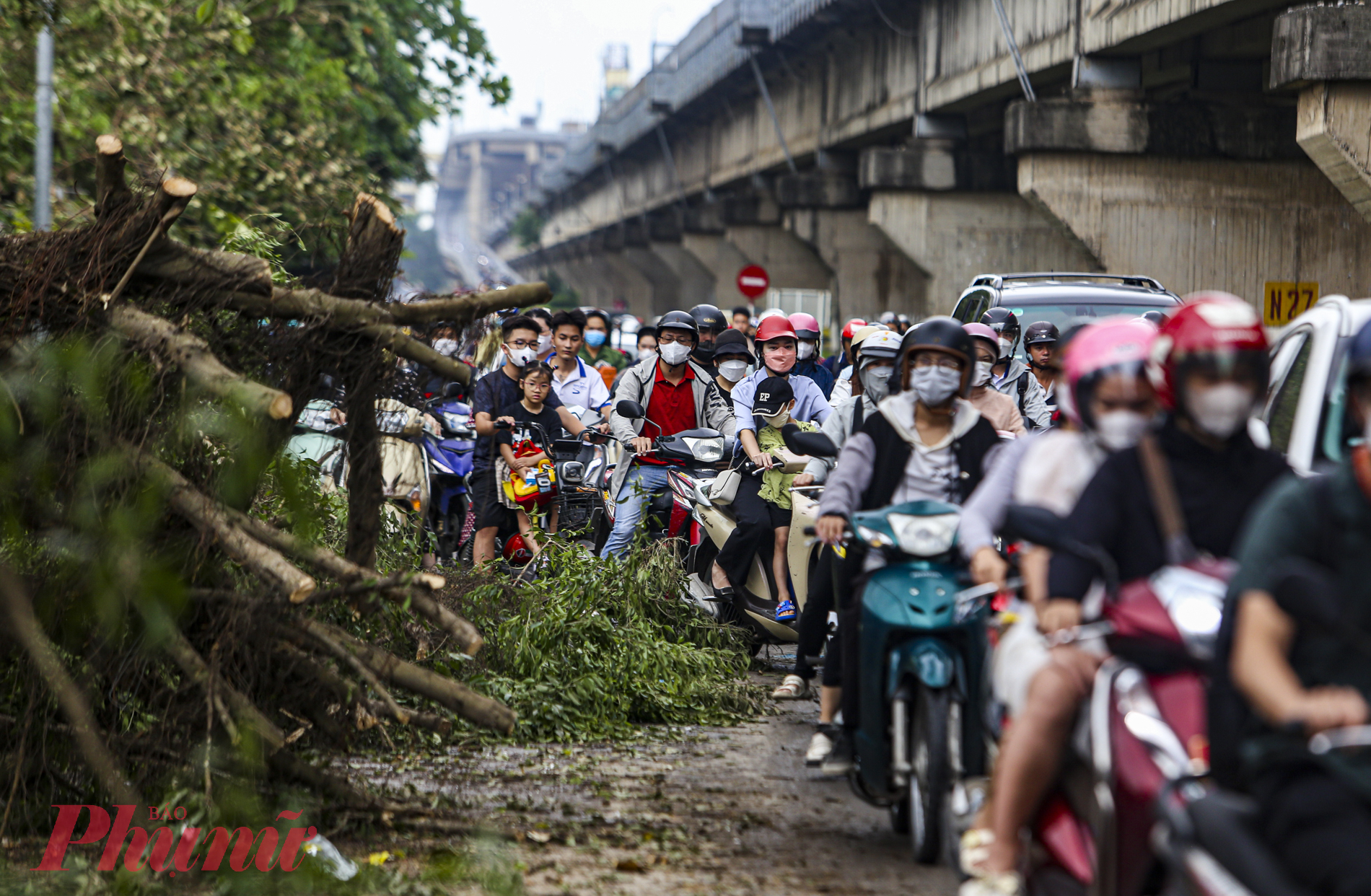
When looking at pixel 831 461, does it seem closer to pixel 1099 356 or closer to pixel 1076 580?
pixel 1099 356

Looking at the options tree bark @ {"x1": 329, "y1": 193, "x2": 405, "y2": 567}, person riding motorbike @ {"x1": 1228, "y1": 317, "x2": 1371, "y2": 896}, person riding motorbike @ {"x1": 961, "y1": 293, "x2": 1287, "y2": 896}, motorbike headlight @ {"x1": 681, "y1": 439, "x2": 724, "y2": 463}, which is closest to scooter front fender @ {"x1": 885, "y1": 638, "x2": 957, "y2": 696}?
person riding motorbike @ {"x1": 961, "y1": 293, "x2": 1287, "y2": 896}

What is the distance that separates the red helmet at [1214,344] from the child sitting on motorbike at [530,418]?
7.05m

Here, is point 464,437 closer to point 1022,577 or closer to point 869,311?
point 1022,577

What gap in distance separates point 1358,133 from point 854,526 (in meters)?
10.4

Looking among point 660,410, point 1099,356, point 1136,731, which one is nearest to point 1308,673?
point 1136,731

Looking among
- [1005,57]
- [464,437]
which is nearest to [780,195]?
[1005,57]

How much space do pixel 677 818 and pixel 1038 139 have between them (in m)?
14.5

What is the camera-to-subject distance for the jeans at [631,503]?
30.4ft

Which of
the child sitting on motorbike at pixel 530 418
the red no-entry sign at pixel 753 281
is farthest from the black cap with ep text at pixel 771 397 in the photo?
the red no-entry sign at pixel 753 281

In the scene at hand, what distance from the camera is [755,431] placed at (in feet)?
28.8

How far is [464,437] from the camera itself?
464 inches

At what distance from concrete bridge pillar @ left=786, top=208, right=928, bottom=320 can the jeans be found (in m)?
21.4

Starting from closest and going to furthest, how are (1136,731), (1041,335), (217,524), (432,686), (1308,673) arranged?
(1308,673)
(1136,731)
(217,524)
(432,686)
(1041,335)

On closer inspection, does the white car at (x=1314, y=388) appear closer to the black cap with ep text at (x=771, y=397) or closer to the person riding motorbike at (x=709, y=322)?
the black cap with ep text at (x=771, y=397)
